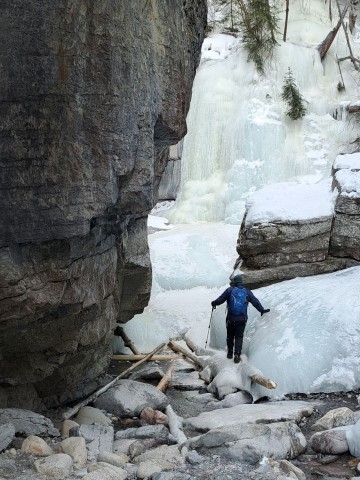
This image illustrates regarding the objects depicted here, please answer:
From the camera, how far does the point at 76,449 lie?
5.45 meters

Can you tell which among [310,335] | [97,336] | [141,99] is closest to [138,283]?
[97,336]

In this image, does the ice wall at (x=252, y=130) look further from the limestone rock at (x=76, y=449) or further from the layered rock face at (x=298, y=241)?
the limestone rock at (x=76, y=449)

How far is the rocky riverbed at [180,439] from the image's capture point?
5.09 metres

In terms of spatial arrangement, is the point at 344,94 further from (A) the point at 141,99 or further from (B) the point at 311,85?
(A) the point at 141,99

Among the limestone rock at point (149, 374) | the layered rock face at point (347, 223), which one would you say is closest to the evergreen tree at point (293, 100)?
the layered rock face at point (347, 223)

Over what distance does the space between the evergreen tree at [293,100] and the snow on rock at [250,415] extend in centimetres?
1295

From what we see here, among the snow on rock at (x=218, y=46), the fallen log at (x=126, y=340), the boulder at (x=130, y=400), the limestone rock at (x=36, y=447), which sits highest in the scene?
the snow on rock at (x=218, y=46)

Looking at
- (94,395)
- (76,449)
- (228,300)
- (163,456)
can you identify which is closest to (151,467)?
(163,456)

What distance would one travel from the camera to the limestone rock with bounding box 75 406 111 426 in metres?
6.75

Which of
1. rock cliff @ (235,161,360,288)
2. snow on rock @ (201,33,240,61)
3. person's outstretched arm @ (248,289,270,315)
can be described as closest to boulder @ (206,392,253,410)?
person's outstretched arm @ (248,289,270,315)

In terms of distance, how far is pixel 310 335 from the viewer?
831cm

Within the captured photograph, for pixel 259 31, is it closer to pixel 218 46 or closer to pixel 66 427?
pixel 218 46

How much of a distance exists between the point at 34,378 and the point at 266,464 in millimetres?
2648

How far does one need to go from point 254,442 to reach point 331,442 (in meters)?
0.70
